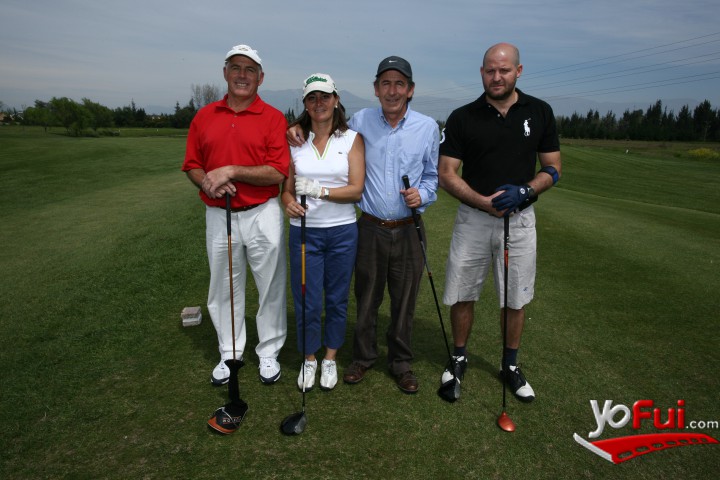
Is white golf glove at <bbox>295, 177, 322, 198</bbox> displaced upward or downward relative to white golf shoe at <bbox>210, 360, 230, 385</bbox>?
upward

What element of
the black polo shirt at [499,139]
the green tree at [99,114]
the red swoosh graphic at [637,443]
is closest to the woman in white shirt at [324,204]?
the black polo shirt at [499,139]

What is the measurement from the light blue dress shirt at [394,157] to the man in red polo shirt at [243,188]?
0.71m

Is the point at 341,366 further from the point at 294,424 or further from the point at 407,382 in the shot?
the point at 294,424

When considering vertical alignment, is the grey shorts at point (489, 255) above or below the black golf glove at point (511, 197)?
below

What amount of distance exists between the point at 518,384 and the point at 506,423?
577 millimetres

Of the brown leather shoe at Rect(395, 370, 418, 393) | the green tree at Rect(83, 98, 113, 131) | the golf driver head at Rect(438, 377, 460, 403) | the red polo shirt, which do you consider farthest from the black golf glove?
the green tree at Rect(83, 98, 113, 131)

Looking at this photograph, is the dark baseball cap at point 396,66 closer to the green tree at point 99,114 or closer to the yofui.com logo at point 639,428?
the yofui.com logo at point 639,428

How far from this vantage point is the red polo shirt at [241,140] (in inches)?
144

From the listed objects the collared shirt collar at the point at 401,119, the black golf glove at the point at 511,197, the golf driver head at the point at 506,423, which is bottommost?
the golf driver head at the point at 506,423

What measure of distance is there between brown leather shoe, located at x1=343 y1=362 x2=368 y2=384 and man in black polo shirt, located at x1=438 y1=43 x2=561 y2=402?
2.38ft

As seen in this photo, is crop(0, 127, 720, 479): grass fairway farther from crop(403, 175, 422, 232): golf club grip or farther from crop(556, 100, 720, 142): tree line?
crop(556, 100, 720, 142): tree line

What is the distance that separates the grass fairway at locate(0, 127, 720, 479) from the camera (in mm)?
2961

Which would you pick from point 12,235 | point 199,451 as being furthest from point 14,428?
point 12,235

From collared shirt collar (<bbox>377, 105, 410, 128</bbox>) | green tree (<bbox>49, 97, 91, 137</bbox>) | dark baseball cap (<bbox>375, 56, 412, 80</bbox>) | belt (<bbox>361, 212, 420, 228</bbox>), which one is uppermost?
green tree (<bbox>49, 97, 91, 137</bbox>)
